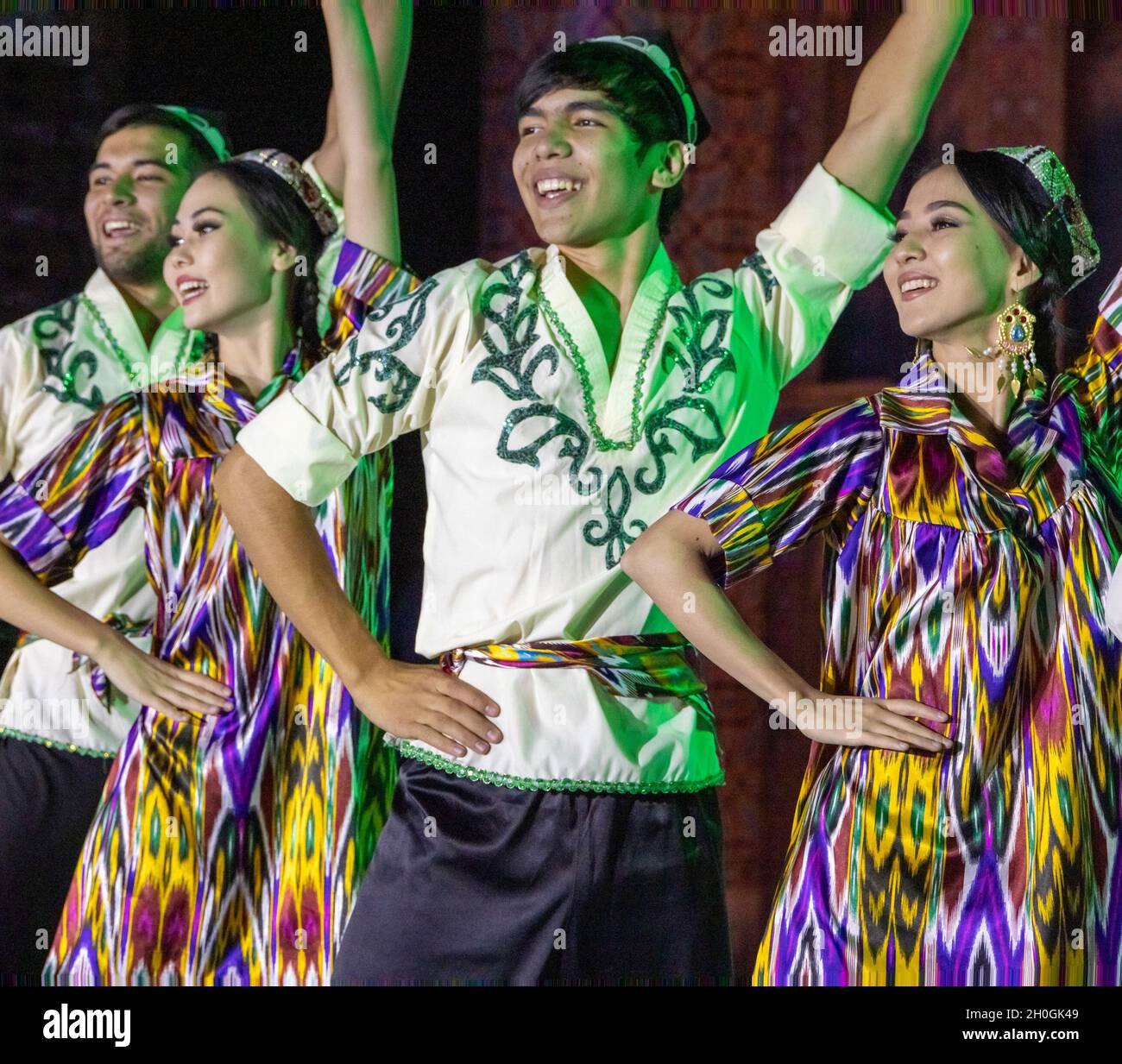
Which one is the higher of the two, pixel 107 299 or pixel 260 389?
pixel 107 299

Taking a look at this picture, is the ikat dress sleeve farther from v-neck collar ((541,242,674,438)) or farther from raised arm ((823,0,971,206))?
raised arm ((823,0,971,206))

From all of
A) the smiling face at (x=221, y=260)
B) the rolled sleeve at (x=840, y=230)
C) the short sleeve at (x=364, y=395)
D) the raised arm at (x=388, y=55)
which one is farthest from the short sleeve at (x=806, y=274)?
the smiling face at (x=221, y=260)

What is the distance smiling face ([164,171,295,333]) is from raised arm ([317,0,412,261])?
167 mm

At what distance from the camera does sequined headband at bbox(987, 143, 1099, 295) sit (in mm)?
2746

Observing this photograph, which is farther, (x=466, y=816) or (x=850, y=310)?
(x=850, y=310)

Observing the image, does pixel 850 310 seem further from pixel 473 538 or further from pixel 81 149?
pixel 81 149

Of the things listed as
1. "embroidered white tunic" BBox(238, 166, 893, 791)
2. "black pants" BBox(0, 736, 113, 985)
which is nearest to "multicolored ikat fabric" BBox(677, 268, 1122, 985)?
"embroidered white tunic" BBox(238, 166, 893, 791)

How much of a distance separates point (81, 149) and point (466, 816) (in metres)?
1.52

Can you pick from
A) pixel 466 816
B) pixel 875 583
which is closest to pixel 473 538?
pixel 466 816

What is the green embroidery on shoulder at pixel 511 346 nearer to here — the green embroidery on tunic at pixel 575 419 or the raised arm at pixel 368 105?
the green embroidery on tunic at pixel 575 419

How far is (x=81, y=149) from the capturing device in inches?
123

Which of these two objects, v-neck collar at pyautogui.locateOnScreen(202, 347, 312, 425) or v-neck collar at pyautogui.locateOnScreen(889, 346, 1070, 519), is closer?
v-neck collar at pyautogui.locateOnScreen(889, 346, 1070, 519)

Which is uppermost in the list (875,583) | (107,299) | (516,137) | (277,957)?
(516,137)

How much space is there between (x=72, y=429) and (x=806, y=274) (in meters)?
1.41
